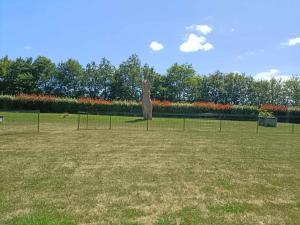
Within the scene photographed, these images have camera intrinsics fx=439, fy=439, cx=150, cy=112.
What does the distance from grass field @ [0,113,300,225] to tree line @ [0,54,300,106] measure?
59.1 meters

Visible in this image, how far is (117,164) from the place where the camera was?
39.1 ft

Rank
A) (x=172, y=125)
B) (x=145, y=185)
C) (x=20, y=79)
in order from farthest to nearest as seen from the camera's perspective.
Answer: (x=20, y=79)
(x=172, y=125)
(x=145, y=185)

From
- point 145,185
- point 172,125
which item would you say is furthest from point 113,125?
point 145,185

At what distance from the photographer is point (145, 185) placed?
363 inches

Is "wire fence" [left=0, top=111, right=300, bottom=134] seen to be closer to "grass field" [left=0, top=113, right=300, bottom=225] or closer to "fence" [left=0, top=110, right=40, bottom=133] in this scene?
"fence" [left=0, top=110, right=40, bottom=133]

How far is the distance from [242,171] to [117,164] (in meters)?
3.32

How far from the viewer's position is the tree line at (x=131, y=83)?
73.8m

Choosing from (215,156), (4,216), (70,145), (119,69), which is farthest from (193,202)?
(119,69)

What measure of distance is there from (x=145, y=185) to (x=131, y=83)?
2568 inches

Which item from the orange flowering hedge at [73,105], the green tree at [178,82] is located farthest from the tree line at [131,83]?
the orange flowering hedge at [73,105]

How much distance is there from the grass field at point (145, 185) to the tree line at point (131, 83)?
194ft

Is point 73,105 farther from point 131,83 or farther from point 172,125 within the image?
point 131,83

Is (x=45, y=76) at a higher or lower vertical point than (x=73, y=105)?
higher

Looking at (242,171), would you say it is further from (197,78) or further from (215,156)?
(197,78)
